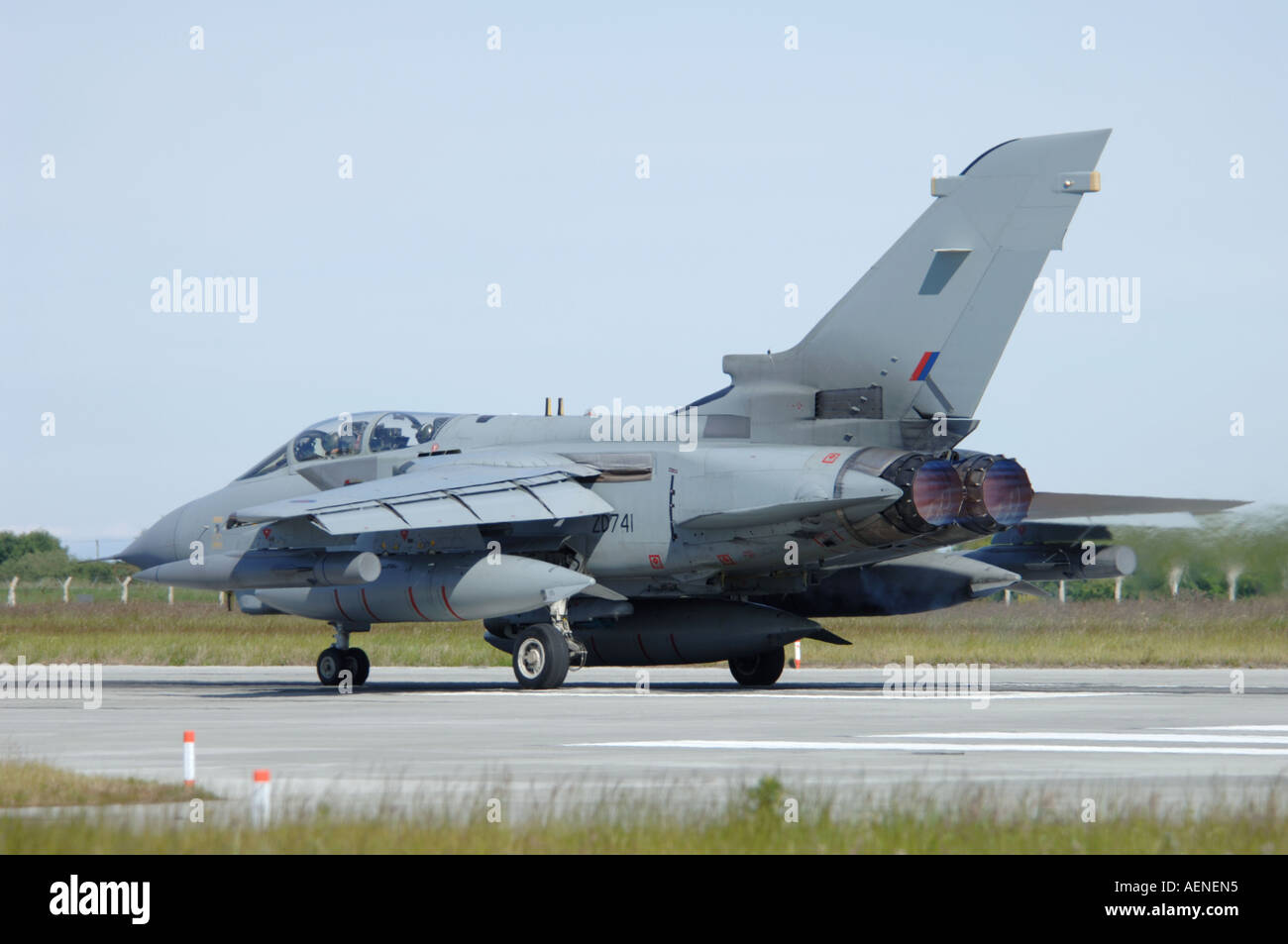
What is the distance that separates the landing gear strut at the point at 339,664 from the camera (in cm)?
2270

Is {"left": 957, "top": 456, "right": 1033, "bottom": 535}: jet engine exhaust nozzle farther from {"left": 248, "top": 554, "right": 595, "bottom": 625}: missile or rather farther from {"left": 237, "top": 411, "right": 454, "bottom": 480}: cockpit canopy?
{"left": 237, "top": 411, "right": 454, "bottom": 480}: cockpit canopy

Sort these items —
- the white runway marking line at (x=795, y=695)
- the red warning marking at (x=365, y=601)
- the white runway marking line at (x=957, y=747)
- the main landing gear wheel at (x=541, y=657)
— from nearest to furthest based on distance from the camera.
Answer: the white runway marking line at (x=957, y=747), the white runway marking line at (x=795, y=695), the main landing gear wheel at (x=541, y=657), the red warning marking at (x=365, y=601)

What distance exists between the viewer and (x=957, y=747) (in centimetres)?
1310

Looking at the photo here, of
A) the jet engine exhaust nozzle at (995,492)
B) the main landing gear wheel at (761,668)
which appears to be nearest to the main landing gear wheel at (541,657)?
the main landing gear wheel at (761,668)

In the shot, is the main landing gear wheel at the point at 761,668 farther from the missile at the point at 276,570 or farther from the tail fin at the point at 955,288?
the missile at the point at 276,570

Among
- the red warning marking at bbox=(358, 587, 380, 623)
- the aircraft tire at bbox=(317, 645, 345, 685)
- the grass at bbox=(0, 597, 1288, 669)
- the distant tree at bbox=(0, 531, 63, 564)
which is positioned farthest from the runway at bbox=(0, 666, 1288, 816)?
the distant tree at bbox=(0, 531, 63, 564)

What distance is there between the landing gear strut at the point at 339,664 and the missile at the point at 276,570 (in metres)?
1.96

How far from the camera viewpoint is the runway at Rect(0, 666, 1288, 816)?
1020 cm

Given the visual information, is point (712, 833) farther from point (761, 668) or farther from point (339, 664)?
point (339, 664)

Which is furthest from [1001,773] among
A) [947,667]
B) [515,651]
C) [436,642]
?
[436,642]

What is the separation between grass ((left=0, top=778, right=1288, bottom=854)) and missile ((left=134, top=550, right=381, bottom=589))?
37.5ft
